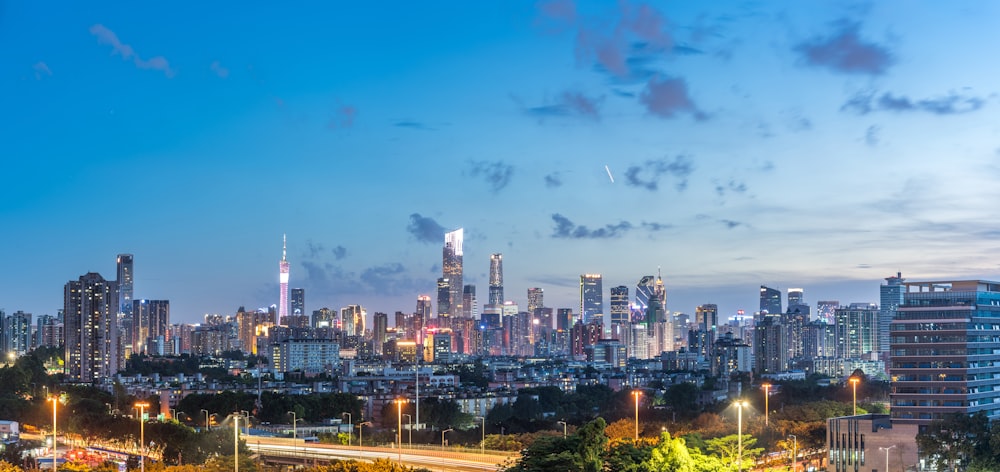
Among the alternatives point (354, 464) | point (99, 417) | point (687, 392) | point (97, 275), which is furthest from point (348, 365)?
point (354, 464)

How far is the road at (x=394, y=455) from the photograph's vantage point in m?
49.3

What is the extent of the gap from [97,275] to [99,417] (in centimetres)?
7767

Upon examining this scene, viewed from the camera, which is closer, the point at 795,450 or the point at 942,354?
the point at 942,354

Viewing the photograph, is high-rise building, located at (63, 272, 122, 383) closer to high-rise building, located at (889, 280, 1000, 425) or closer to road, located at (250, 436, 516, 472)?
road, located at (250, 436, 516, 472)

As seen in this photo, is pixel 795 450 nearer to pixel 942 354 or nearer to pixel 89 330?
pixel 942 354

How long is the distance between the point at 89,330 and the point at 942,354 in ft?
387

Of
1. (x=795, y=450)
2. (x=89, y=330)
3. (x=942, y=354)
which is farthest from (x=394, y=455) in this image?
(x=89, y=330)

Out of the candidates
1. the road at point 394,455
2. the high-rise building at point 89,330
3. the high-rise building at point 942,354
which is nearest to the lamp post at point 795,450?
the high-rise building at point 942,354

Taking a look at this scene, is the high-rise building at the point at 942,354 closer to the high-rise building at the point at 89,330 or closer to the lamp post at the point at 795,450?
the lamp post at the point at 795,450

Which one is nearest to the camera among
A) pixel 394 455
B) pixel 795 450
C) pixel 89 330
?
pixel 394 455

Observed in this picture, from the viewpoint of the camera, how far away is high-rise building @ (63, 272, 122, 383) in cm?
15162

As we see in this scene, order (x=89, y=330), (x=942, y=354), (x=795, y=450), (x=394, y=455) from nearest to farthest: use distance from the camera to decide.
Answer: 1. (x=394, y=455)
2. (x=942, y=354)
3. (x=795, y=450)
4. (x=89, y=330)

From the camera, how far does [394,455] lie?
181 ft

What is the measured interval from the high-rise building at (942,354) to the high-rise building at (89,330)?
11290cm
